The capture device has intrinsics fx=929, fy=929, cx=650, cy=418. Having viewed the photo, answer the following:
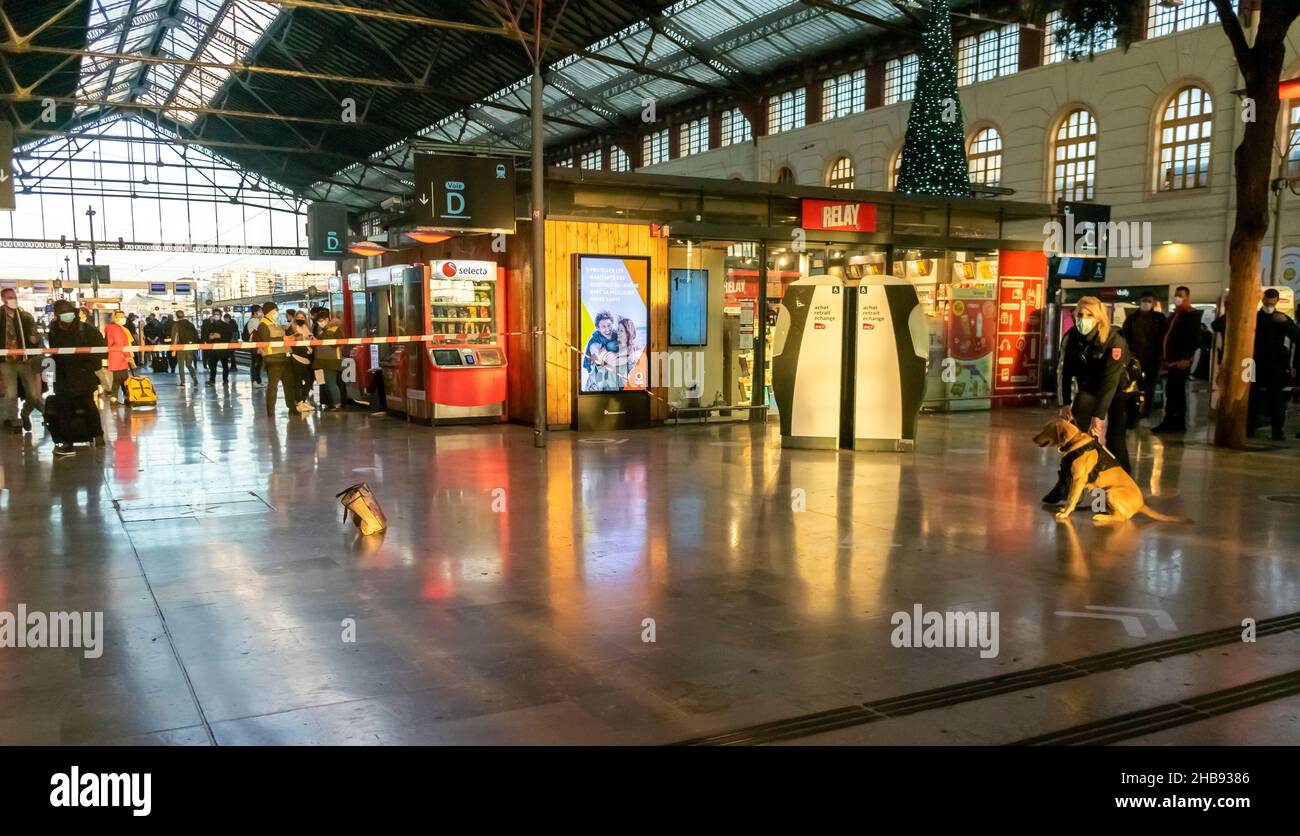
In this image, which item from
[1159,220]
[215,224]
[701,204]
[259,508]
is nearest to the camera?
[259,508]

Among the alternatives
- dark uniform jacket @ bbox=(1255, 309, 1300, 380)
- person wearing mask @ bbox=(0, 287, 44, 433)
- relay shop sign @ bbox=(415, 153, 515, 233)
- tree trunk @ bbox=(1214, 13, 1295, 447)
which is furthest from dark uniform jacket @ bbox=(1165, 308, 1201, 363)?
person wearing mask @ bbox=(0, 287, 44, 433)

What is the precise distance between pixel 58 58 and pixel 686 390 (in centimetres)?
2383

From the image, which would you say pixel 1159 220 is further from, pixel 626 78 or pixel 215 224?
pixel 215 224

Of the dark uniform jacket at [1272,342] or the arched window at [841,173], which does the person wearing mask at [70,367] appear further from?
the arched window at [841,173]

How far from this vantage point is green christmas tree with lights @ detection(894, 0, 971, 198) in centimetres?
Result: 1609

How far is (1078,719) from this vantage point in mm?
3670

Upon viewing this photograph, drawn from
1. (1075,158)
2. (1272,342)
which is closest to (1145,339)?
(1272,342)

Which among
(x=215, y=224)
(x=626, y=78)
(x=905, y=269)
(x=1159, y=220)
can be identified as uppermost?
(x=626, y=78)

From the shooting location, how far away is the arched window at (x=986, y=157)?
26.3 meters

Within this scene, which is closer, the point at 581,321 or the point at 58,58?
the point at 581,321

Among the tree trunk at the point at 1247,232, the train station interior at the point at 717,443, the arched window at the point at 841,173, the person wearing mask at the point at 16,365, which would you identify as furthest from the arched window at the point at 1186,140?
the person wearing mask at the point at 16,365

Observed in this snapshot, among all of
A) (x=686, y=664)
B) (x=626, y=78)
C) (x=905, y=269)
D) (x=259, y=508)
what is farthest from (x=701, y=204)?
(x=626, y=78)

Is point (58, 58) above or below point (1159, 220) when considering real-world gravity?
above

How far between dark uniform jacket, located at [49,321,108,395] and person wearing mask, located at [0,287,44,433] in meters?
1.45
